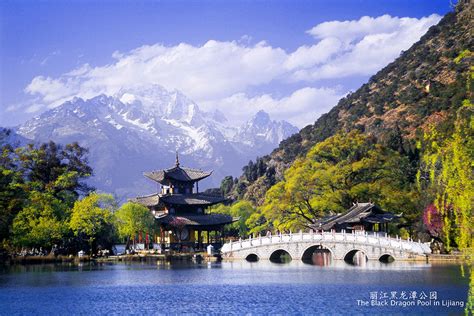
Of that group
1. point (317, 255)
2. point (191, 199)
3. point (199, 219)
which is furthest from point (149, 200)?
point (317, 255)

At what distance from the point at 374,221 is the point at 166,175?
27.4 m

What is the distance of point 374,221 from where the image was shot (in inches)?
2174

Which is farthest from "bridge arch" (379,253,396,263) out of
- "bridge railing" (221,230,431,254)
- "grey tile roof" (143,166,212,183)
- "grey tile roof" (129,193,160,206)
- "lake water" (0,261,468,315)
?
"grey tile roof" (143,166,212,183)

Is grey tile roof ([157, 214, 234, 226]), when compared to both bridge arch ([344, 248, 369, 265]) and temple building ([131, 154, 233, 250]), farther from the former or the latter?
bridge arch ([344, 248, 369, 265])

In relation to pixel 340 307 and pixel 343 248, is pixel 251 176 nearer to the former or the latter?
pixel 343 248

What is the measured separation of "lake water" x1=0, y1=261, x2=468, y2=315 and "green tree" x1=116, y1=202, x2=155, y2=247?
15.3 meters

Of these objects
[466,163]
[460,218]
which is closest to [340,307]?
[460,218]

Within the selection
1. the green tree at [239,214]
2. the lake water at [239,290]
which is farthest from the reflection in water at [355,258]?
the green tree at [239,214]

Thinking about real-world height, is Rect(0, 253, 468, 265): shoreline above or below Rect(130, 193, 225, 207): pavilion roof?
below

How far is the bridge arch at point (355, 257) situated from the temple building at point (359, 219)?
2.19 m

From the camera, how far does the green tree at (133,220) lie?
66.3 metres

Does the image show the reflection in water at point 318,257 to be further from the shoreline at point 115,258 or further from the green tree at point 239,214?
the green tree at point 239,214

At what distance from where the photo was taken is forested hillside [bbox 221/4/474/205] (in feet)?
282

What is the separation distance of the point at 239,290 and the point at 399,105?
71.3 m
